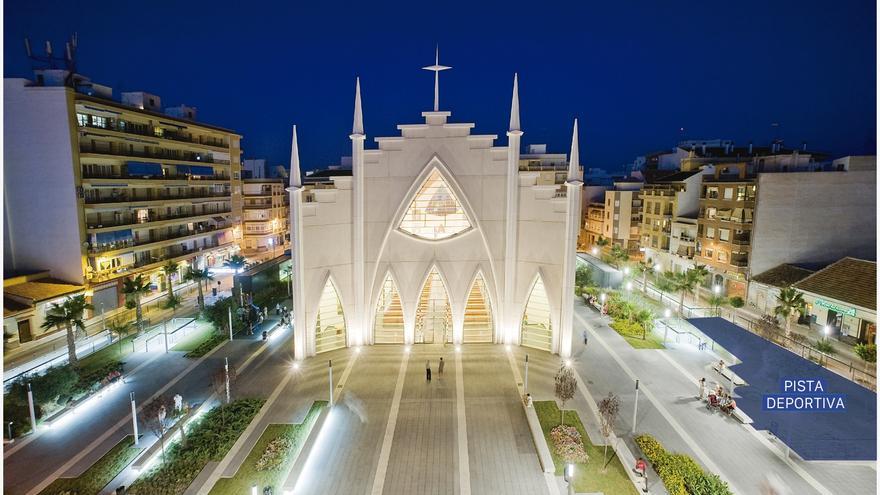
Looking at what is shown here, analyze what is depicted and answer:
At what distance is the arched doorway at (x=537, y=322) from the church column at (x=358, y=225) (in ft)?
34.8

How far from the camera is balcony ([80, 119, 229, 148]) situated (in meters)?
41.1

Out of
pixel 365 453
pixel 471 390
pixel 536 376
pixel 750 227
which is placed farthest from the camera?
pixel 750 227

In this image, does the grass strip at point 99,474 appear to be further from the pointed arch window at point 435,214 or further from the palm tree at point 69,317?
the pointed arch window at point 435,214

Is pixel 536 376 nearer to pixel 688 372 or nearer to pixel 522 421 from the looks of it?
pixel 522 421

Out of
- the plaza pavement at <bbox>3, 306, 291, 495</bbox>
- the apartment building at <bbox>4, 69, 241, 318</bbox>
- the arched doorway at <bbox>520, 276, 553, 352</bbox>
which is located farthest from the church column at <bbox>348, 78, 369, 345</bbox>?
the apartment building at <bbox>4, 69, 241, 318</bbox>

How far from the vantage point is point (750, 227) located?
41.6 metres

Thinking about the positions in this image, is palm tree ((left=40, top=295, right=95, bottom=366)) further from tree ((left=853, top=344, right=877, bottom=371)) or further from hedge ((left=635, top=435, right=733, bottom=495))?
tree ((left=853, top=344, right=877, bottom=371))

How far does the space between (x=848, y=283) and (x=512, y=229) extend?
82.0ft

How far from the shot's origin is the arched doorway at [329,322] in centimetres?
2948

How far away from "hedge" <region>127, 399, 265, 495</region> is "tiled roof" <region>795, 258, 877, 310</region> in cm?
3841

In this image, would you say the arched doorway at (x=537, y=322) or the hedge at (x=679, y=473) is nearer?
the hedge at (x=679, y=473)

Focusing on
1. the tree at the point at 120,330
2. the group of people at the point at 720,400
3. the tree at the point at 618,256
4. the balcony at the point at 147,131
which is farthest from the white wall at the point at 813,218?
the balcony at the point at 147,131

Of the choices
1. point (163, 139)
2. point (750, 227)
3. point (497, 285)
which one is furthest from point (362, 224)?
point (750, 227)

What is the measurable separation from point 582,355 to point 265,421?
19056 millimetres
